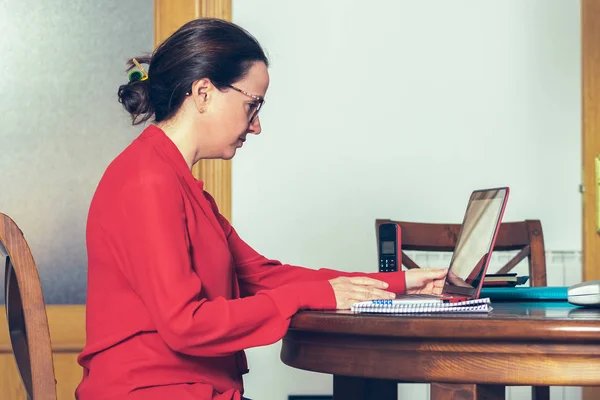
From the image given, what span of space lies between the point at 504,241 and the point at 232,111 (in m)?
1.12

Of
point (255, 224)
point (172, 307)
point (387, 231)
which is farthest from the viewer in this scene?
point (255, 224)

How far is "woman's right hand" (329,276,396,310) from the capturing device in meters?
1.44

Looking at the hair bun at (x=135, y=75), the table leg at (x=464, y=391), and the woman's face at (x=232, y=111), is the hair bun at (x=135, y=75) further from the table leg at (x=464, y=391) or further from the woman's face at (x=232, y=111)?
the table leg at (x=464, y=391)

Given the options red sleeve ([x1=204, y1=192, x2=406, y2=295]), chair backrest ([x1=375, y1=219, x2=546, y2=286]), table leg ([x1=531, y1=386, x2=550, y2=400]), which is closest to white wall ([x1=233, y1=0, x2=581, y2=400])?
chair backrest ([x1=375, y1=219, x2=546, y2=286])

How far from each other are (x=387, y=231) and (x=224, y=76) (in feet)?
2.19

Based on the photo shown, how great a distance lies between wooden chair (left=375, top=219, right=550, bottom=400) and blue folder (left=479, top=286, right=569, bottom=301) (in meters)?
0.61

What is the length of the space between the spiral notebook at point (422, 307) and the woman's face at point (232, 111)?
17.6 inches

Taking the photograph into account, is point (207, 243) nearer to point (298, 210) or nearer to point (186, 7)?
point (298, 210)

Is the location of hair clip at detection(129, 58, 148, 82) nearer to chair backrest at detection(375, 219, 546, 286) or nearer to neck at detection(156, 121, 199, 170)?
neck at detection(156, 121, 199, 170)

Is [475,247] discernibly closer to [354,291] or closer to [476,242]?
[476,242]

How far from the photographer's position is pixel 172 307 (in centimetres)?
131

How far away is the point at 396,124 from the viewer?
3160 mm

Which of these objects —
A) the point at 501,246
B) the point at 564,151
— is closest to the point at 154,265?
the point at 501,246

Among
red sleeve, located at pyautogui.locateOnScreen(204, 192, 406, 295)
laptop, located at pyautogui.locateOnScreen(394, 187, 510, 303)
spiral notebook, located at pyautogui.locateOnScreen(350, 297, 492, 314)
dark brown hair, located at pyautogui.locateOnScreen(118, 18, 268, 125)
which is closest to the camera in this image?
spiral notebook, located at pyautogui.locateOnScreen(350, 297, 492, 314)
